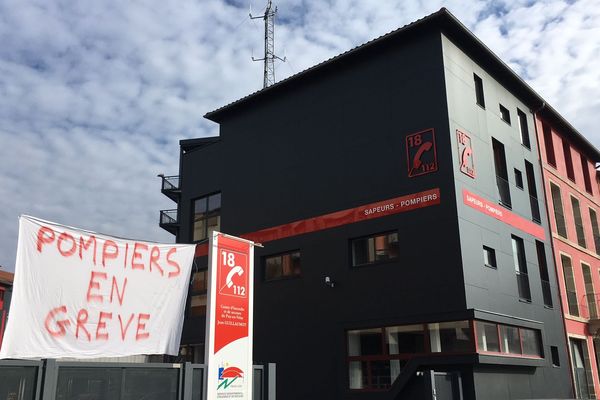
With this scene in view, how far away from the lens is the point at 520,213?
2370 cm

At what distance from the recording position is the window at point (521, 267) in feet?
72.6

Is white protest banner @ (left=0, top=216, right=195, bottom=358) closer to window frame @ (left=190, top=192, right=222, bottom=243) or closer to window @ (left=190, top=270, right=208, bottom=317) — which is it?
window @ (left=190, top=270, right=208, bottom=317)

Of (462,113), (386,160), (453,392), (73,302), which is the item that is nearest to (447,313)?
(453,392)

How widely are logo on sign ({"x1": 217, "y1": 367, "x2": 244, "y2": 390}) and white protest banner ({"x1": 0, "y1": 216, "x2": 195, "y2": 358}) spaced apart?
5.05 feet

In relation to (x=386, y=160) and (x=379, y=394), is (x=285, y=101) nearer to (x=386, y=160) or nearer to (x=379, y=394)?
(x=386, y=160)

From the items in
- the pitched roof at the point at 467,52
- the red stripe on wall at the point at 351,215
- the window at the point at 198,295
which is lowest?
the window at the point at 198,295

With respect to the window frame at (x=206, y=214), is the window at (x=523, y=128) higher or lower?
higher

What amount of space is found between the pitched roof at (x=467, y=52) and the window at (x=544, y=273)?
6.96 metres

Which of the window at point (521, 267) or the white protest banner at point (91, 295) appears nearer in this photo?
the white protest banner at point (91, 295)

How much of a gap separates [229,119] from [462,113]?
1157 centimetres

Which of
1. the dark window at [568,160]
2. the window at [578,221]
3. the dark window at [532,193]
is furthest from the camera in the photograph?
the dark window at [568,160]

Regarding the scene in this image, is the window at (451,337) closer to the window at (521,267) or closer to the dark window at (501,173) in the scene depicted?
the window at (521,267)

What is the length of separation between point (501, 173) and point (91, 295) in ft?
61.7

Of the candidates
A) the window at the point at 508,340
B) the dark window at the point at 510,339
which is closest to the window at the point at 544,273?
the window at the point at 508,340
